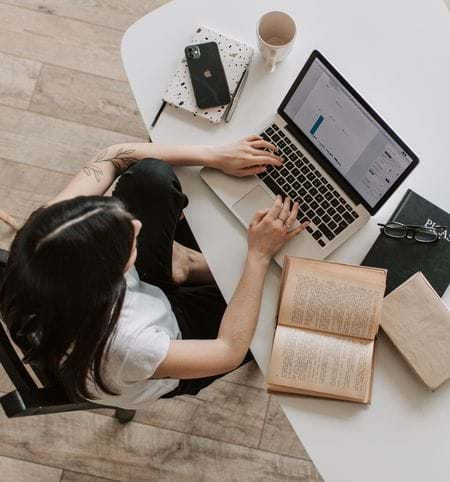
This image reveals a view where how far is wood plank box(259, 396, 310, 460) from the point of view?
166 centimetres

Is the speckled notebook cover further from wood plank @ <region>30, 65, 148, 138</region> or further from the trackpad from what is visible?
wood plank @ <region>30, 65, 148, 138</region>

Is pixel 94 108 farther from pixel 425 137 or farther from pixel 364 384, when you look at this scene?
pixel 364 384

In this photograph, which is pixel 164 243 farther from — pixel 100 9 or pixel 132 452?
pixel 100 9

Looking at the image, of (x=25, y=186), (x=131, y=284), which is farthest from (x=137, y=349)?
(x=25, y=186)

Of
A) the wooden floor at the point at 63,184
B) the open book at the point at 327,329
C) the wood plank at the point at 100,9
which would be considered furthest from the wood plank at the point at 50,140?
the open book at the point at 327,329

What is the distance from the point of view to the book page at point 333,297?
1.06 metres

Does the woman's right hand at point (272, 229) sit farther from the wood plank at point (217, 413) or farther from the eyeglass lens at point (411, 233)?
the wood plank at point (217, 413)

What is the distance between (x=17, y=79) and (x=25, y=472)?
46.8 inches

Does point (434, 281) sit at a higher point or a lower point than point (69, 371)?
higher

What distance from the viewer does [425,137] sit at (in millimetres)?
1183

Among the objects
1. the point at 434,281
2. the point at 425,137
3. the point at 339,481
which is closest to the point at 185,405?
the point at 339,481

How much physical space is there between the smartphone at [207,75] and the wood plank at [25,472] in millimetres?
1097

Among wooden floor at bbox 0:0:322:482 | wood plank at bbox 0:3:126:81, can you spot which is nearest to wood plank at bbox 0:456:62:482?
wooden floor at bbox 0:0:322:482

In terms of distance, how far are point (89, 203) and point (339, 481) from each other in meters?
0.63
